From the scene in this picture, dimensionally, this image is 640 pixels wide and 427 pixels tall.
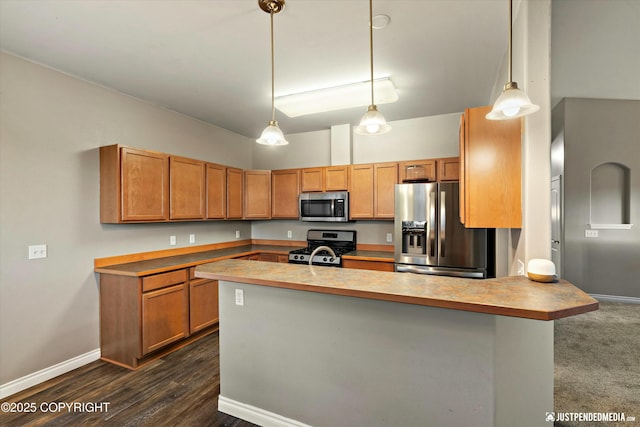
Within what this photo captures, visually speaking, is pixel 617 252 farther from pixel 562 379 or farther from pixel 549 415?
pixel 549 415

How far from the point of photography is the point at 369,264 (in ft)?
12.4

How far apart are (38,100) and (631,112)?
758cm

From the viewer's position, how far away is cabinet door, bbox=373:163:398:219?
13.1ft

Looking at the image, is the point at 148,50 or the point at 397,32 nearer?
the point at 397,32

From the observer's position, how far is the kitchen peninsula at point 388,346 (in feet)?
4.83

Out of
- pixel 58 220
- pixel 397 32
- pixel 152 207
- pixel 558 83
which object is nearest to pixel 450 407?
pixel 397 32

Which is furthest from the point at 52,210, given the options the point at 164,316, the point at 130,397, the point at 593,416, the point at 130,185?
the point at 593,416

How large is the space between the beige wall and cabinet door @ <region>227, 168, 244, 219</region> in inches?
49.4

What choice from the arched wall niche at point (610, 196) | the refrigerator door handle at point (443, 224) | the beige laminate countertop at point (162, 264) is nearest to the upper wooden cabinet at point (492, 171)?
the refrigerator door handle at point (443, 224)

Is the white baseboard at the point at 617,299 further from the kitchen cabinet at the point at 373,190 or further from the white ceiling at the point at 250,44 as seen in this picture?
the white ceiling at the point at 250,44

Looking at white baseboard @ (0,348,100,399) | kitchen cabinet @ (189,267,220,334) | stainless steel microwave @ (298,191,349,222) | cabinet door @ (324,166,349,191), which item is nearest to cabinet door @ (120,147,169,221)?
kitchen cabinet @ (189,267,220,334)

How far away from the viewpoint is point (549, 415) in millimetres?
1701

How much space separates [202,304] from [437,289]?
2825mm

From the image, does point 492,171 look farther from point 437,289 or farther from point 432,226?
point 432,226
